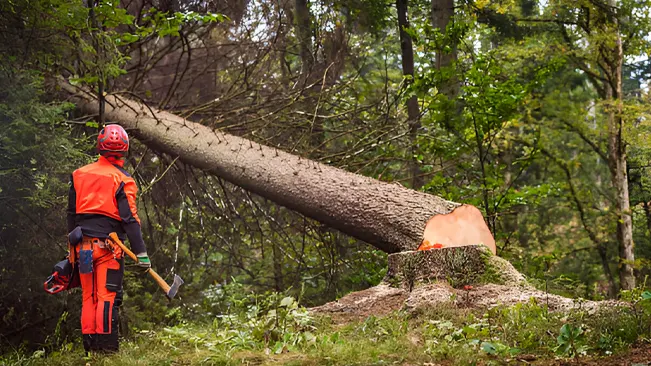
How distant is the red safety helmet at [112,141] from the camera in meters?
5.00

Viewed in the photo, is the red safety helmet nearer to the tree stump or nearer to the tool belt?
the tool belt

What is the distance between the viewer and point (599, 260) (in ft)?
49.6

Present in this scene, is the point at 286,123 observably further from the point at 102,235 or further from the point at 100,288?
the point at 100,288

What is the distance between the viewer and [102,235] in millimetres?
4793

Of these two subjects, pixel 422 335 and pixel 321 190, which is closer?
pixel 422 335

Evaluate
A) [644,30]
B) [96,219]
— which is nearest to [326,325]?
[96,219]

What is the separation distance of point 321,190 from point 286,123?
3.01m

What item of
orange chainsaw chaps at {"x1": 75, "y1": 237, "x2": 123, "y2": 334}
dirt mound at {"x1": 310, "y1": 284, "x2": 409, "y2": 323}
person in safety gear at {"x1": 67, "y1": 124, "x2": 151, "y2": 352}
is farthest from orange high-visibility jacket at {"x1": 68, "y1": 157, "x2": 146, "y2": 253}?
dirt mound at {"x1": 310, "y1": 284, "x2": 409, "y2": 323}

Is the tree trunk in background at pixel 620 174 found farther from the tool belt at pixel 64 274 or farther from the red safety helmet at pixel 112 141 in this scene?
the tool belt at pixel 64 274

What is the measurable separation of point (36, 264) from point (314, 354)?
4.03 m

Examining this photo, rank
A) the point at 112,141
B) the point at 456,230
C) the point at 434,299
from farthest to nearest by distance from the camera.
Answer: the point at 456,230 < the point at 112,141 < the point at 434,299

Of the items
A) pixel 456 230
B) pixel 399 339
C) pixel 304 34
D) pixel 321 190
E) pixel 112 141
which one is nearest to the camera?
pixel 399 339

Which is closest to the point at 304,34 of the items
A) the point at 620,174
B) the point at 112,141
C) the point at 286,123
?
the point at 286,123

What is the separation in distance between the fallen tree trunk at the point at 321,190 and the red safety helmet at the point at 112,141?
2198 mm
